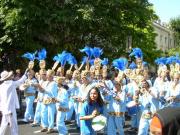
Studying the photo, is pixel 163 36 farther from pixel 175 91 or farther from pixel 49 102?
pixel 175 91

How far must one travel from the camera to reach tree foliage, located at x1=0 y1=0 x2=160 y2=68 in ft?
72.2

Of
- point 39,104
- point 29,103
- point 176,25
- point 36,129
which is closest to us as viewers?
point 36,129

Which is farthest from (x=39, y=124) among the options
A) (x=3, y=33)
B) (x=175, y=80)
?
(x=3, y=33)

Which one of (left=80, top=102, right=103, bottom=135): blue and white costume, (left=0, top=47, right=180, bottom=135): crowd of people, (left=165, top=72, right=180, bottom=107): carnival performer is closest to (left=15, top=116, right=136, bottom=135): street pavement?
(left=0, top=47, right=180, bottom=135): crowd of people

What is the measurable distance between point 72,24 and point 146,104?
13.3 meters

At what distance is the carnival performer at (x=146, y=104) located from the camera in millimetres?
10062

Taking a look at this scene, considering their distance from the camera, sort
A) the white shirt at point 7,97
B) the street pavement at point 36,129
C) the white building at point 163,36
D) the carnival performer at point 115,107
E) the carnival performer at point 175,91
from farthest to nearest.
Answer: the white building at point 163,36
the street pavement at point 36,129
the carnival performer at point 175,91
the carnival performer at point 115,107
the white shirt at point 7,97

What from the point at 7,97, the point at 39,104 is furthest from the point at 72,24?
the point at 7,97

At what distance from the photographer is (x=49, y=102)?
493 inches

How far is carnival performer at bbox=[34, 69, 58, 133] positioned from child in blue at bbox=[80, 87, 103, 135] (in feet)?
13.4

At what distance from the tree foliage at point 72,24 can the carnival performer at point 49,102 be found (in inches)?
369

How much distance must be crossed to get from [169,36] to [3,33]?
55293 millimetres

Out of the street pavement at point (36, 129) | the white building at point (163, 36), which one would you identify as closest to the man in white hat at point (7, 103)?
the street pavement at point (36, 129)

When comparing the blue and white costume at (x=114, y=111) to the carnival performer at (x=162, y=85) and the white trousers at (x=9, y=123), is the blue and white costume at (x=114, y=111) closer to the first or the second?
the carnival performer at (x=162, y=85)
